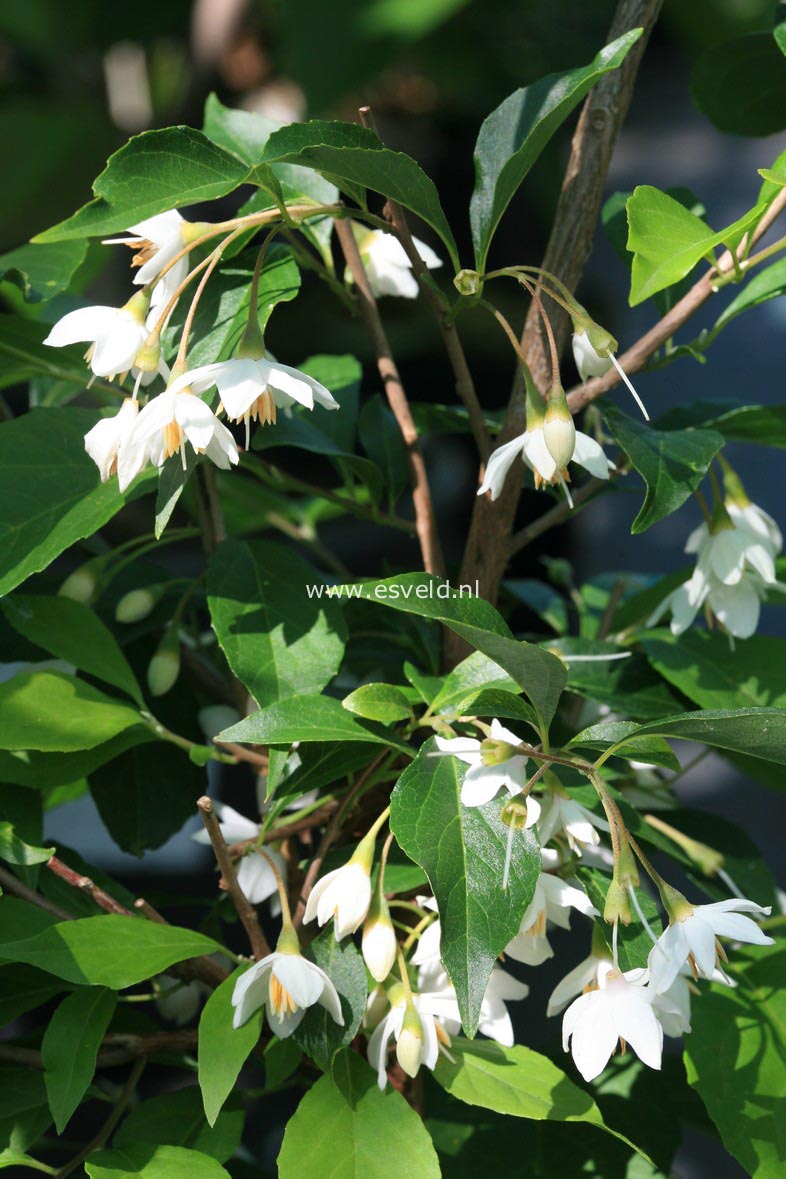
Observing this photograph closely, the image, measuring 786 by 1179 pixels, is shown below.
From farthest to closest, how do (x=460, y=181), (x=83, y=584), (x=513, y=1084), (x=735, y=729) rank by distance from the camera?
(x=460, y=181) < (x=83, y=584) < (x=513, y=1084) < (x=735, y=729)

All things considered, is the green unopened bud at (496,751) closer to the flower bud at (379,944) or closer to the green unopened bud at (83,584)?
the flower bud at (379,944)

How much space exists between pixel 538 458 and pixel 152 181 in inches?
7.1

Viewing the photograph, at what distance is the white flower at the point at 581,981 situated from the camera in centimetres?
43

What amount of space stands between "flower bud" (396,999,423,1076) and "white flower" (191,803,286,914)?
0.37ft

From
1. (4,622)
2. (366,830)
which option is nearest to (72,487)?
(4,622)

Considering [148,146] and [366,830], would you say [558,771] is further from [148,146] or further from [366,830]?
[148,146]

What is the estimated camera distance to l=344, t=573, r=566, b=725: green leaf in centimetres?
37

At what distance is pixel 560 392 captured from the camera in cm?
43

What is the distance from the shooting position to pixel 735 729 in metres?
0.37

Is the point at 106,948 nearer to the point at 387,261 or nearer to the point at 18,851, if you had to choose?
the point at 18,851

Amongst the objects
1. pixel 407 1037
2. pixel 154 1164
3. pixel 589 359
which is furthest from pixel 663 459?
pixel 154 1164

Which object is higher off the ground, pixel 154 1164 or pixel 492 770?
pixel 492 770

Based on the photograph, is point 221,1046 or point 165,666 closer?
point 221,1046

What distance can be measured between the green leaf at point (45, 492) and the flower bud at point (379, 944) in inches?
7.7
